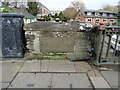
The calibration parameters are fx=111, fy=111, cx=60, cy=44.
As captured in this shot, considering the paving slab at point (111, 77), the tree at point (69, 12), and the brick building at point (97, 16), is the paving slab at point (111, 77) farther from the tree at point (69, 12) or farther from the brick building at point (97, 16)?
the tree at point (69, 12)

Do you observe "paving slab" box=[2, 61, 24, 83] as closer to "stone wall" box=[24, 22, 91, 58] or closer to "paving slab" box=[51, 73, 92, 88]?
"stone wall" box=[24, 22, 91, 58]

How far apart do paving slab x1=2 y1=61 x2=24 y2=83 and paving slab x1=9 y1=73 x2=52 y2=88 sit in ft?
0.61

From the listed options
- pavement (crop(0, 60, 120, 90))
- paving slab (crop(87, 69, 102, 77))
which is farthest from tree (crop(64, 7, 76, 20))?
paving slab (crop(87, 69, 102, 77))

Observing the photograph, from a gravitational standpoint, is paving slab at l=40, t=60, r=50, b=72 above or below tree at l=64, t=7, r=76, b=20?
below

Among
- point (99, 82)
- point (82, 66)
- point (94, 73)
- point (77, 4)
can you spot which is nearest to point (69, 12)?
point (77, 4)

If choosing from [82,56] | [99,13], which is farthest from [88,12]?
[82,56]

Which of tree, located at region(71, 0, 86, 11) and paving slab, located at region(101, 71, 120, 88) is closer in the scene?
paving slab, located at region(101, 71, 120, 88)

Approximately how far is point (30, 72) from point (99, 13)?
38573mm

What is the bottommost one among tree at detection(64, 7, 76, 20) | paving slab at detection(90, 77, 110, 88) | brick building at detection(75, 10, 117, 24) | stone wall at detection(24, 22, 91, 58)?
paving slab at detection(90, 77, 110, 88)

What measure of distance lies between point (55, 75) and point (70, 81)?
46 centimetres

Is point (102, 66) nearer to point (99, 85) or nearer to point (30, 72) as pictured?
point (99, 85)

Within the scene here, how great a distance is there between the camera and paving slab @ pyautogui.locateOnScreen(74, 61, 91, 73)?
320cm

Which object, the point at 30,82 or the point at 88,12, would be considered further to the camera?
the point at 88,12

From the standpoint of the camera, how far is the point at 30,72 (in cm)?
302
